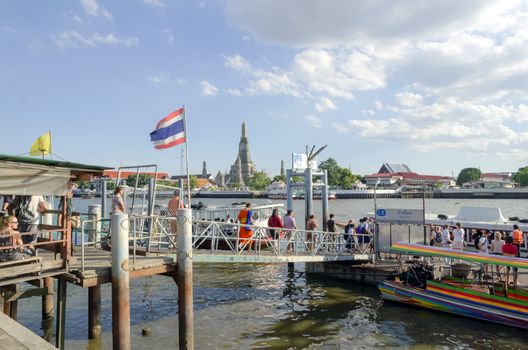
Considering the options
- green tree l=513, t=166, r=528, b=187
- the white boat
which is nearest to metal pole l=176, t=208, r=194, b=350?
the white boat

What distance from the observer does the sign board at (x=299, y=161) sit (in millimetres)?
23375

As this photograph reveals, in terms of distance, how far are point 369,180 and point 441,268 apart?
159m

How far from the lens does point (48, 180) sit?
908cm

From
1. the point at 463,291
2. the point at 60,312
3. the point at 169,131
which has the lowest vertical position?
the point at 463,291

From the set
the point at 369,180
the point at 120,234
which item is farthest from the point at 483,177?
the point at 120,234

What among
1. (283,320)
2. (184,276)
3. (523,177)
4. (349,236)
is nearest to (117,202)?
(184,276)

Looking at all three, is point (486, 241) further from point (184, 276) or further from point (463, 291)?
point (184, 276)

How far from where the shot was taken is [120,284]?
29.6ft

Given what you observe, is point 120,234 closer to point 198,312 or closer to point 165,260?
point 165,260

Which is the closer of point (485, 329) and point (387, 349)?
point (387, 349)

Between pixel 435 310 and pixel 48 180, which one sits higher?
pixel 48 180

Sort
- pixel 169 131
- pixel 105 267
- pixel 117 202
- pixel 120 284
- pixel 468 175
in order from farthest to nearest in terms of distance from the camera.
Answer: pixel 468 175 < pixel 169 131 < pixel 117 202 < pixel 105 267 < pixel 120 284

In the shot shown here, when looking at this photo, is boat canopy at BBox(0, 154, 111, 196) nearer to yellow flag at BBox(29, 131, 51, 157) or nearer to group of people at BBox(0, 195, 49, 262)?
group of people at BBox(0, 195, 49, 262)

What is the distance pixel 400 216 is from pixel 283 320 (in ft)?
26.4
